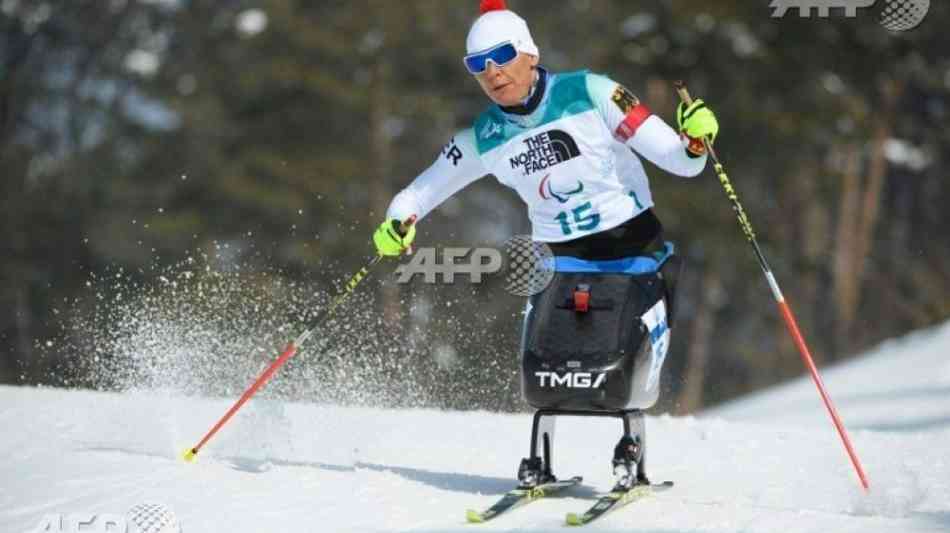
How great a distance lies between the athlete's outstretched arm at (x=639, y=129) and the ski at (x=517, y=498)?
1.54m

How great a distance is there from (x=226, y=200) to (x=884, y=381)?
61.4ft

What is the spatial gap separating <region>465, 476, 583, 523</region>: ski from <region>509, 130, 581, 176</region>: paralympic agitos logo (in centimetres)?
144

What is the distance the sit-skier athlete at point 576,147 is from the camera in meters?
7.43

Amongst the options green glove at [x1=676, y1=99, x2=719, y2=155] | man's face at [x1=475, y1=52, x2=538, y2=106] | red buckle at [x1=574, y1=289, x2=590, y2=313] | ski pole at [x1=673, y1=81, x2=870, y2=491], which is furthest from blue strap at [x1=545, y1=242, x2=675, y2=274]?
man's face at [x1=475, y1=52, x2=538, y2=106]

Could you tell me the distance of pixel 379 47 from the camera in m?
32.6

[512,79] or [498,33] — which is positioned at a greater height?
[498,33]

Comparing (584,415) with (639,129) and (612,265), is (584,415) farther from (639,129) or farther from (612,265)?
(639,129)

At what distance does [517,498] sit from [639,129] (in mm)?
1733

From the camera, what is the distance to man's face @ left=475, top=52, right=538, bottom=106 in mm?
7477

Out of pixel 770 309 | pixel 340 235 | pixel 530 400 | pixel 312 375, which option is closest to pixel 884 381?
pixel 312 375

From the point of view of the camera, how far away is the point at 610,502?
7016 mm

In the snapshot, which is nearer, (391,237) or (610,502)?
(610,502)

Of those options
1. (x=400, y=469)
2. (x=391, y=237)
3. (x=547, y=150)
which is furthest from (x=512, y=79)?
(x=400, y=469)

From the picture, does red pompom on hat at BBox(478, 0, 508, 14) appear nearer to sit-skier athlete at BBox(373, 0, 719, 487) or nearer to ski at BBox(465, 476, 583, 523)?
sit-skier athlete at BBox(373, 0, 719, 487)
